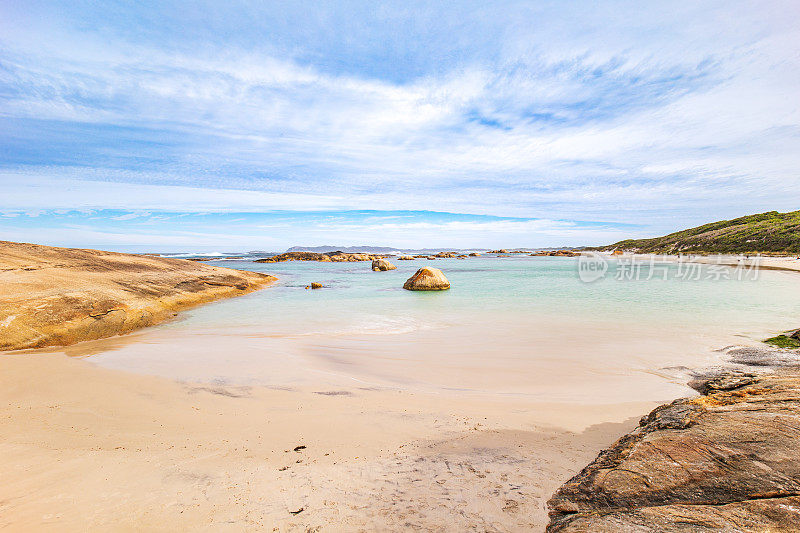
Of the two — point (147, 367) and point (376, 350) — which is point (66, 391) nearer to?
point (147, 367)

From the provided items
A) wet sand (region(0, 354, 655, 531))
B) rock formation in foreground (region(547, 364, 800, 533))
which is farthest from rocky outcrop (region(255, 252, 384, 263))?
rock formation in foreground (region(547, 364, 800, 533))

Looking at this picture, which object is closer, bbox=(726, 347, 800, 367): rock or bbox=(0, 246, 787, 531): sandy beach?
bbox=(0, 246, 787, 531): sandy beach

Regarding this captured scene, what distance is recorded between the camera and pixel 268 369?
7.54 metres

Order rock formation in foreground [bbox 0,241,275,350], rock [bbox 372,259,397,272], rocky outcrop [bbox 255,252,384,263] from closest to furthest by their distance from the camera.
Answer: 1. rock formation in foreground [bbox 0,241,275,350]
2. rock [bbox 372,259,397,272]
3. rocky outcrop [bbox 255,252,384,263]

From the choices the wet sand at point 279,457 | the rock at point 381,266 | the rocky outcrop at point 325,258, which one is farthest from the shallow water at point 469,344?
the rocky outcrop at point 325,258

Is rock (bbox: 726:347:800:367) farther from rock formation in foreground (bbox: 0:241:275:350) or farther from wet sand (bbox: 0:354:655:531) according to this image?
rock formation in foreground (bbox: 0:241:275:350)

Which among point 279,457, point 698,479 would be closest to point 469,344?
point 279,457

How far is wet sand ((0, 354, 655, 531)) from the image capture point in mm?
3004

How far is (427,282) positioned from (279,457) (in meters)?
20.1

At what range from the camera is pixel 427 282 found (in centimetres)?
2372

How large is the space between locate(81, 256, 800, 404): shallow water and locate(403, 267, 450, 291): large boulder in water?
545 centimetres

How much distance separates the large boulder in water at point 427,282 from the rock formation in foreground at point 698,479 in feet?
65.6

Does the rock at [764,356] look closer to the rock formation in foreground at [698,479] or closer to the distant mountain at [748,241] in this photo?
the rock formation in foreground at [698,479]

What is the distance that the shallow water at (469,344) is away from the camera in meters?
6.94
